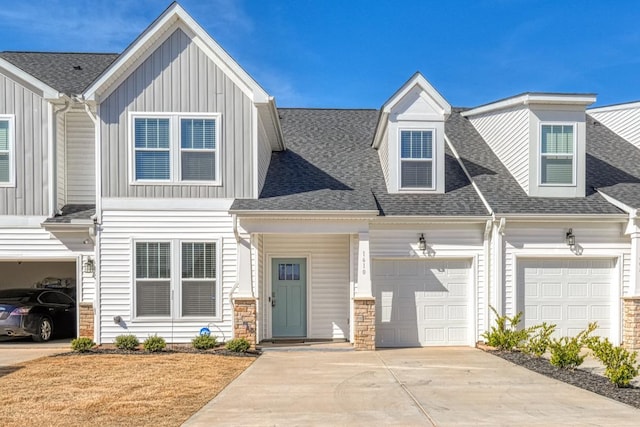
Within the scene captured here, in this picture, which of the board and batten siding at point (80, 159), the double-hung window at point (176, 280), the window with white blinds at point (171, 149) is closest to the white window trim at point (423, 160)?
the window with white blinds at point (171, 149)

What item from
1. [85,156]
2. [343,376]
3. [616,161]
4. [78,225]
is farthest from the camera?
[616,161]

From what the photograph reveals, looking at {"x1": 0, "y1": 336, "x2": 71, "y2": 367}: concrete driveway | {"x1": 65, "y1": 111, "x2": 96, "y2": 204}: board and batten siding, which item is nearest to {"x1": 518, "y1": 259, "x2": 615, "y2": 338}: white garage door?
{"x1": 65, "y1": 111, "x2": 96, "y2": 204}: board and batten siding

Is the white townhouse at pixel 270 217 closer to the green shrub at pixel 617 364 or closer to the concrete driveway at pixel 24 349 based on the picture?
the concrete driveway at pixel 24 349

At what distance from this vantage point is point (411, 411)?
275 inches

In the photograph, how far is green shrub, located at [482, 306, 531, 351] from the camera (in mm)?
11719

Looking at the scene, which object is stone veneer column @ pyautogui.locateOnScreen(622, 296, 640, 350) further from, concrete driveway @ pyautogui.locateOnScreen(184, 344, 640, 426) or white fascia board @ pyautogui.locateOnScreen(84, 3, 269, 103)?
white fascia board @ pyautogui.locateOnScreen(84, 3, 269, 103)

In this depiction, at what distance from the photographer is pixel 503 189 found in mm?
13430

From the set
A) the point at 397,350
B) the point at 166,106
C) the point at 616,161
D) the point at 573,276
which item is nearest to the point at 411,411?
the point at 397,350

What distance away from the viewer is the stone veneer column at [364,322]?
1184cm

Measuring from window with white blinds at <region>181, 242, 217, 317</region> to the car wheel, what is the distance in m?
4.06

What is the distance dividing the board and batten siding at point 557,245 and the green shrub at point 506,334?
0.46 m

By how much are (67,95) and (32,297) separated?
17.0 feet

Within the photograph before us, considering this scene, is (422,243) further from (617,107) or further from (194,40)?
(617,107)

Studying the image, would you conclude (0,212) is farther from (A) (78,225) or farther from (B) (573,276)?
(B) (573,276)
